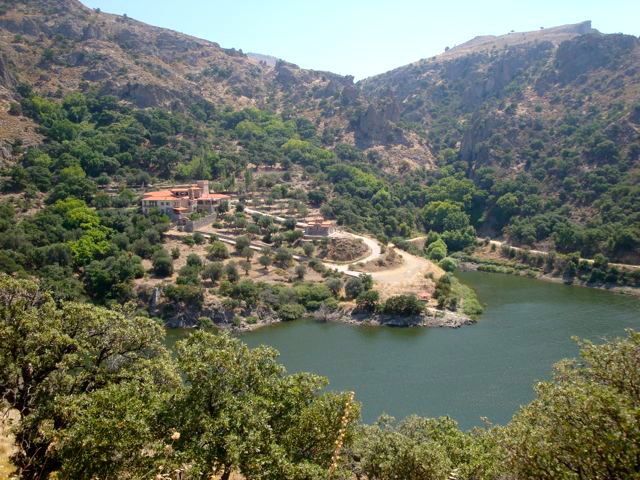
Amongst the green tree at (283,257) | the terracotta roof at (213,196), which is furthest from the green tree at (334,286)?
the terracotta roof at (213,196)

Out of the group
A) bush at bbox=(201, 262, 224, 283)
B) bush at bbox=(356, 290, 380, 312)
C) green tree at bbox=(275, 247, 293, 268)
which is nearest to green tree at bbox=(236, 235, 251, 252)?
green tree at bbox=(275, 247, 293, 268)

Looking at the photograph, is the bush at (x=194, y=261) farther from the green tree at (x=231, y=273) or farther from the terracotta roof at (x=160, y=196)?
the terracotta roof at (x=160, y=196)

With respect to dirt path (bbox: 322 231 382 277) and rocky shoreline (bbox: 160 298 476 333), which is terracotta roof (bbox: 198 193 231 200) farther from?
rocky shoreline (bbox: 160 298 476 333)

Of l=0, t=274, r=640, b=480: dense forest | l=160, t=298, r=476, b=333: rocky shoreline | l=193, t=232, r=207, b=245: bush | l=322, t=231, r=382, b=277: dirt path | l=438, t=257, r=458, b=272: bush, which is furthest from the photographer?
l=438, t=257, r=458, b=272: bush

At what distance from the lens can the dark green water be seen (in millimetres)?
30188

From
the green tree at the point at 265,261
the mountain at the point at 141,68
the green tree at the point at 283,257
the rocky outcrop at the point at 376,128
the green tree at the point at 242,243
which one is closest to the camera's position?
the green tree at the point at 265,261

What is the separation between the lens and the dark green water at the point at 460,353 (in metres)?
30.2

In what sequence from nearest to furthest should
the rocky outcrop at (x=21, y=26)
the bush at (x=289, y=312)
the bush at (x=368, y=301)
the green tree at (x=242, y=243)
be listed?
1. the bush at (x=289, y=312)
2. the bush at (x=368, y=301)
3. the green tree at (x=242, y=243)
4. the rocky outcrop at (x=21, y=26)

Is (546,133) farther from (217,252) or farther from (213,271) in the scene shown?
(213,271)

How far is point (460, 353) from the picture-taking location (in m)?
37.8

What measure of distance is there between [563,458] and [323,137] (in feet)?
314

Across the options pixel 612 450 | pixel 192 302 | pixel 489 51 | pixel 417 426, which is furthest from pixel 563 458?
pixel 489 51

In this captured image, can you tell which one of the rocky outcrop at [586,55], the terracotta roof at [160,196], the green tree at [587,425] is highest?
the rocky outcrop at [586,55]

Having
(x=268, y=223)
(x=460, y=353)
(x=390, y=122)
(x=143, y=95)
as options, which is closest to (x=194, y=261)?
(x=268, y=223)
